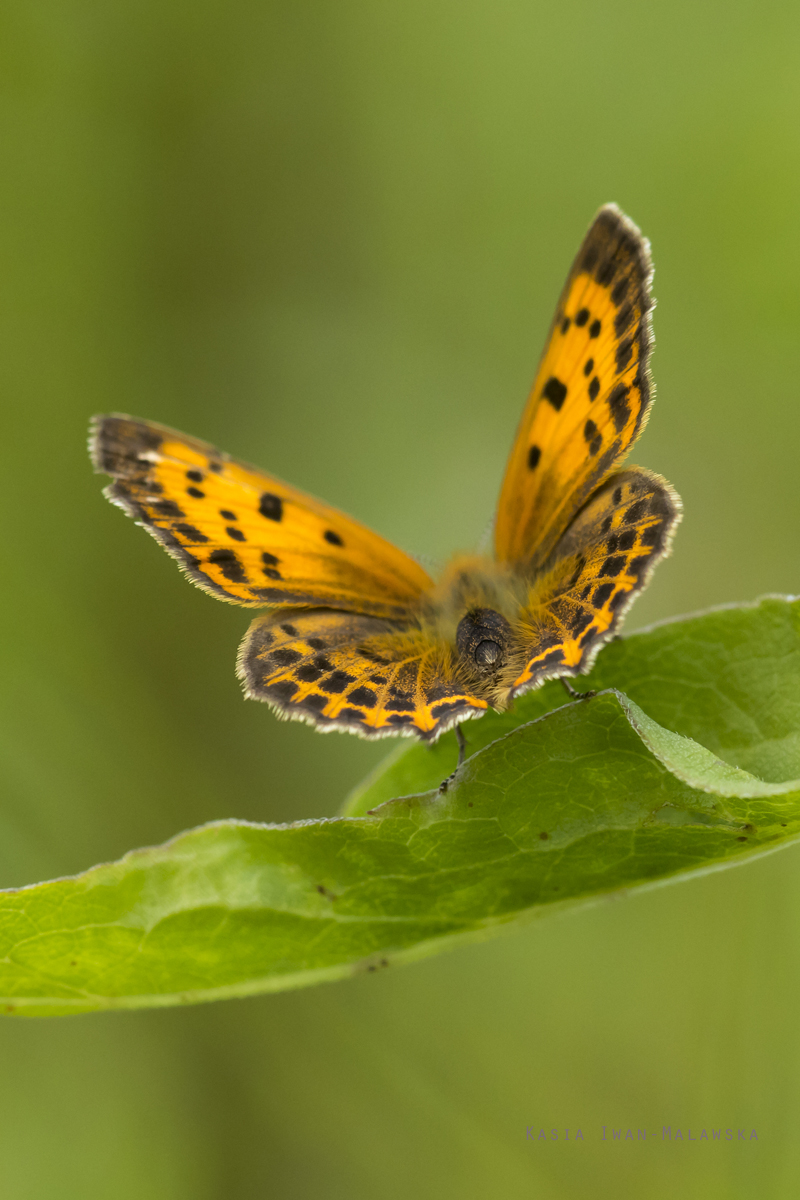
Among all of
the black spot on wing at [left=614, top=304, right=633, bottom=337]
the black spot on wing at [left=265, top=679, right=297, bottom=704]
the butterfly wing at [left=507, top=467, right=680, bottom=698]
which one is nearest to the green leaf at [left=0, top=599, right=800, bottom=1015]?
the butterfly wing at [left=507, top=467, right=680, bottom=698]

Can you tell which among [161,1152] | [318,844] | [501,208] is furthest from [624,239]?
[501,208]

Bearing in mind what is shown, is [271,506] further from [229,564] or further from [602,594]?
[602,594]

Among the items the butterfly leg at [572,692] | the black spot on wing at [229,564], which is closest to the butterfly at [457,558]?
the black spot on wing at [229,564]

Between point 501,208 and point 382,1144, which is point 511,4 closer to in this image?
point 501,208

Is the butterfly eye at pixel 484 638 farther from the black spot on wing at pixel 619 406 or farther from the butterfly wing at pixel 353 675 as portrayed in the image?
the black spot on wing at pixel 619 406

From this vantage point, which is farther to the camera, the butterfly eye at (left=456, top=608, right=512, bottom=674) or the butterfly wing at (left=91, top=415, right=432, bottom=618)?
the butterfly wing at (left=91, top=415, right=432, bottom=618)

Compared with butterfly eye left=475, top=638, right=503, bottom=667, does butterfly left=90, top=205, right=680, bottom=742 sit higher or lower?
higher

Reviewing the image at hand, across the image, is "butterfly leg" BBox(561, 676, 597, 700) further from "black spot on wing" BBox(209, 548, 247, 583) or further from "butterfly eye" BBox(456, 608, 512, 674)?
"black spot on wing" BBox(209, 548, 247, 583)

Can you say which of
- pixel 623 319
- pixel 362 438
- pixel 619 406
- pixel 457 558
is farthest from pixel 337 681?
pixel 362 438
